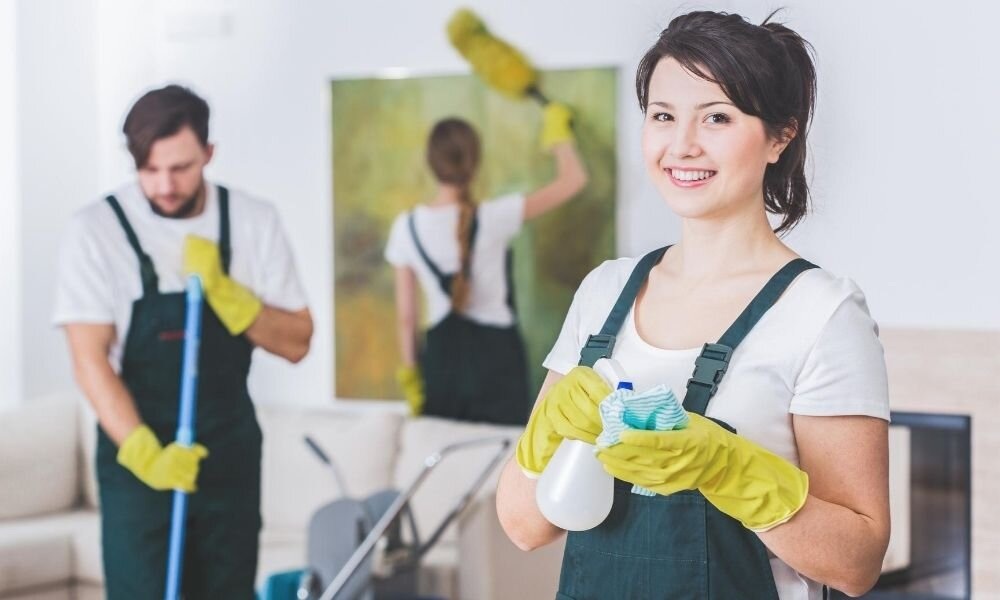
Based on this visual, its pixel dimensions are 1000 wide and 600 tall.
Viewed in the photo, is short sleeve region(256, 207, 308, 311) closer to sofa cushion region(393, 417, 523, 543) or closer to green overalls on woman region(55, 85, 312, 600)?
green overalls on woman region(55, 85, 312, 600)

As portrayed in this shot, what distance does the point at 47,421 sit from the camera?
13.8 ft

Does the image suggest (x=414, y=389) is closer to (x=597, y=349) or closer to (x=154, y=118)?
(x=154, y=118)

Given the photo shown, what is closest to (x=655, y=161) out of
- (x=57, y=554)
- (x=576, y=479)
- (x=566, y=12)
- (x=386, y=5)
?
(x=576, y=479)

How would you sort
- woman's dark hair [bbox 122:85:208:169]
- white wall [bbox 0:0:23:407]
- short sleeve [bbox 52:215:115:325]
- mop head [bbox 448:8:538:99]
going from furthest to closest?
1. white wall [bbox 0:0:23:407]
2. mop head [bbox 448:8:538:99]
3. woman's dark hair [bbox 122:85:208:169]
4. short sleeve [bbox 52:215:115:325]

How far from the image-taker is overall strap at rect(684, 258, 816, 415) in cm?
125

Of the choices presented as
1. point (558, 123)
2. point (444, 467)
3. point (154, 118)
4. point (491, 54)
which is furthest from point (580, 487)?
point (491, 54)

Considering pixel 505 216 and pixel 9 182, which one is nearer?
pixel 505 216

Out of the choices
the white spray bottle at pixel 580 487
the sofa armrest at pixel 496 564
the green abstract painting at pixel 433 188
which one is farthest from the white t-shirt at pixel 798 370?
the green abstract painting at pixel 433 188

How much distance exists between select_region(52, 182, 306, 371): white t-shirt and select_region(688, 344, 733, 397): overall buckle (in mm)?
1798

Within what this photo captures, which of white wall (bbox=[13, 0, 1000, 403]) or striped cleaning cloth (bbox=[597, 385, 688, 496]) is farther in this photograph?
white wall (bbox=[13, 0, 1000, 403])

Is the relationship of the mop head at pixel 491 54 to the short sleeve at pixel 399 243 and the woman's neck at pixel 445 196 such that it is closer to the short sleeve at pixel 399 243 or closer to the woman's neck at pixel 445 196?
the woman's neck at pixel 445 196

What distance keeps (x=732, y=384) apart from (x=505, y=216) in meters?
2.69

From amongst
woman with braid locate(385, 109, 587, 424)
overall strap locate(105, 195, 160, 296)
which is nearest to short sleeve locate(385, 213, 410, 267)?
woman with braid locate(385, 109, 587, 424)

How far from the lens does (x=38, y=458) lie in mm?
4180
